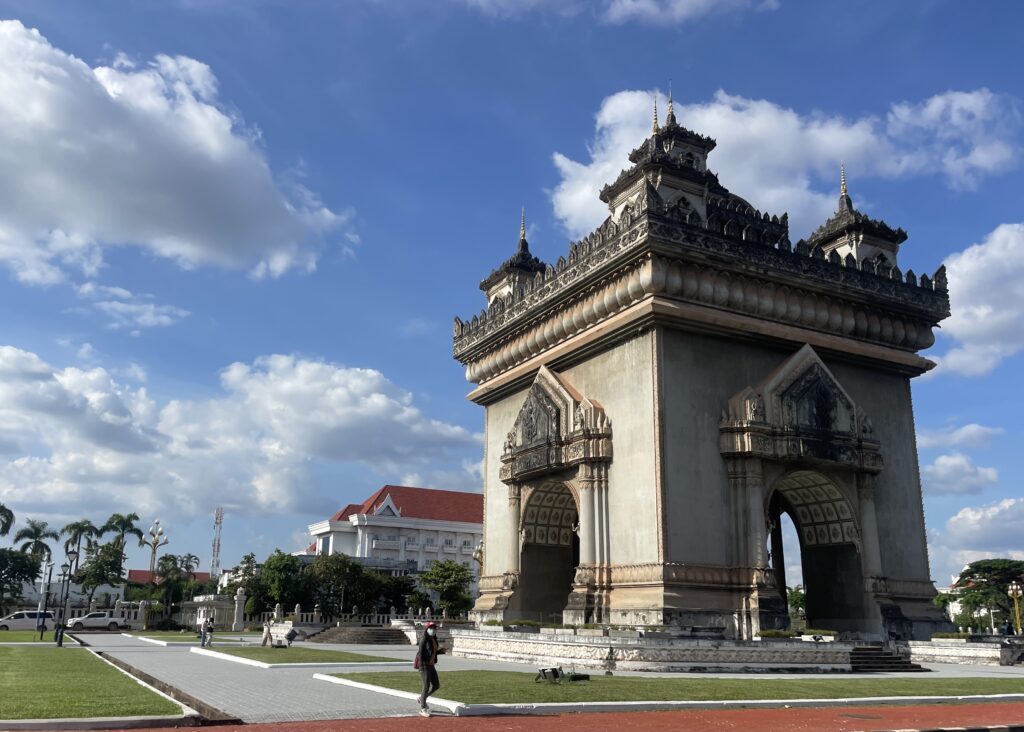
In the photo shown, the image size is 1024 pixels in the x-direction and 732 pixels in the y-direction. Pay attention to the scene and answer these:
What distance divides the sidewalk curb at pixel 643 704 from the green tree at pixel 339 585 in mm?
43007

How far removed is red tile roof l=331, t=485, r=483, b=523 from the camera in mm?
83438

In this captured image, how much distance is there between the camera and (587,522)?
25.1 metres

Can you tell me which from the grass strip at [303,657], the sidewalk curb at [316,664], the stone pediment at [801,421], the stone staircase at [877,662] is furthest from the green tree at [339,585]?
the stone staircase at [877,662]

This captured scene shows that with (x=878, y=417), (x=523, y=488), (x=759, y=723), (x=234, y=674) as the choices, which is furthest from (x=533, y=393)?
(x=759, y=723)

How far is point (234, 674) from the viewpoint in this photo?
57.7ft

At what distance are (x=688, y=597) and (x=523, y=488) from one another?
339 inches

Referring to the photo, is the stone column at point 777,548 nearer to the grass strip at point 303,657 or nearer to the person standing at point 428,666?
the grass strip at point 303,657

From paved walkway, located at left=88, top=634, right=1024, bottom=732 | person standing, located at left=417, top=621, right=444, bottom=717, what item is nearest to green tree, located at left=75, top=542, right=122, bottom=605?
paved walkway, located at left=88, top=634, right=1024, bottom=732

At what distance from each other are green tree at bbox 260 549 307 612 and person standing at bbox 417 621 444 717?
46.0 meters

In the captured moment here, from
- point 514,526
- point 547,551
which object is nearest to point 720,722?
point 514,526

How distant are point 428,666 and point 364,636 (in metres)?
26.4

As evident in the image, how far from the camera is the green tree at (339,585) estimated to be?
56.1 meters

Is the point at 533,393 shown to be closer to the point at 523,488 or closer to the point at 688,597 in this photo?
the point at 523,488

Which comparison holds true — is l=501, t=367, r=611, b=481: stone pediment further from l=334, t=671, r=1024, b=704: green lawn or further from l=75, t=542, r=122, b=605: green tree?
l=75, t=542, r=122, b=605: green tree
